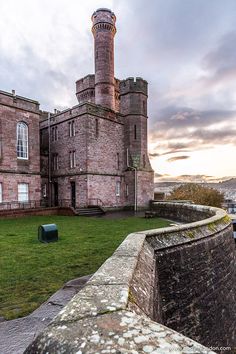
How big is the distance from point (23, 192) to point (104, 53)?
56.9 feet

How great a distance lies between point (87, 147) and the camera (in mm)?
23156

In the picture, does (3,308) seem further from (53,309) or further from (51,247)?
(51,247)

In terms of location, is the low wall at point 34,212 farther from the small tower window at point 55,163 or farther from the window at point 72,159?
the small tower window at point 55,163

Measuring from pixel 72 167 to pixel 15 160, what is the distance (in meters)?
5.40

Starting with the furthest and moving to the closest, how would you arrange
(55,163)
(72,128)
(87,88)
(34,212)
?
(87,88)
(55,163)
(72,128)
(34,212)

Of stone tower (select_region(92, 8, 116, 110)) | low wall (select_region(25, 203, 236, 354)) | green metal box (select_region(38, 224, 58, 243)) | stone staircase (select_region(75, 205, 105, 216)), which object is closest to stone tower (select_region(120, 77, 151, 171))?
stone tower (select_region(92, 8, 116, 110))

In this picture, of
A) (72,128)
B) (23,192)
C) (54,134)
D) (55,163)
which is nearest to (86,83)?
(54,134)

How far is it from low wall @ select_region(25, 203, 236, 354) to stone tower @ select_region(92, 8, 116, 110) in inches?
884

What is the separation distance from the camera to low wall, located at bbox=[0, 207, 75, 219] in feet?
60.6

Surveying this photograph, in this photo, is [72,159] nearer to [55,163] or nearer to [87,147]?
[87,147]

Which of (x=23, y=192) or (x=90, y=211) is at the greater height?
(x=23, y=192)

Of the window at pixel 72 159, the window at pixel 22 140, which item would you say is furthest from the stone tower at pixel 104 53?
the window at pixel 22 140

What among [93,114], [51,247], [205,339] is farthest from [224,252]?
[93,114]

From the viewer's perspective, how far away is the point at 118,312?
1941 millimetres
